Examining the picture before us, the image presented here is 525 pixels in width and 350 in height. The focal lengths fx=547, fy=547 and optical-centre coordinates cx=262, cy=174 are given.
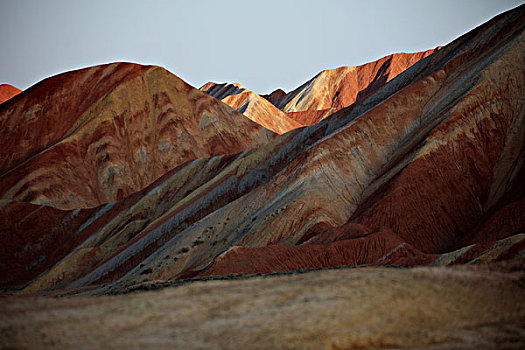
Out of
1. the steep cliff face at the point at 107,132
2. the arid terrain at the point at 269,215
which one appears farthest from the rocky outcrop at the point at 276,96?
the arid terrain at the point at 269,215

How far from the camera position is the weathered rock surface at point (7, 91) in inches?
6747

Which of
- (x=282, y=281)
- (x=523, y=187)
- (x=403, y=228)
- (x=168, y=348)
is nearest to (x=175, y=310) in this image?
(x=168, y=348)

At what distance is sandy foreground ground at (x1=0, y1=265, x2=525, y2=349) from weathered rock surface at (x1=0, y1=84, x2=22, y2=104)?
579 ft

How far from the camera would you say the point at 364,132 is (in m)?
47.0

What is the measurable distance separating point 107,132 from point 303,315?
263ft

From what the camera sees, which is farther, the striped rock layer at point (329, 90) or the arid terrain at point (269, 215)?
the striped rock layer at point (329, 90)

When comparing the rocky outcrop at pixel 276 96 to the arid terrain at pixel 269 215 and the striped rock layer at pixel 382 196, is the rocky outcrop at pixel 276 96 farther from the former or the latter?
the striped rock layer at pixel 382 196

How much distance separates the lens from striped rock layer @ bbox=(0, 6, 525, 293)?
3011cm

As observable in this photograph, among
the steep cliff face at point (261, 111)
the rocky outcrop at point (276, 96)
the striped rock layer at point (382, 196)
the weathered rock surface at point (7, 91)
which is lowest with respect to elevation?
the striped rock layer at point (382, 196)

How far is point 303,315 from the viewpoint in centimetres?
1152

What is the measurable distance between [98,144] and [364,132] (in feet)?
169

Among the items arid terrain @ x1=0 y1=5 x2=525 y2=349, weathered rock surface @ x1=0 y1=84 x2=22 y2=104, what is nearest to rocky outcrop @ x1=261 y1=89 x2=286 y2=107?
arid terrain @ x1=0 y1=5 x2=525 y2=349

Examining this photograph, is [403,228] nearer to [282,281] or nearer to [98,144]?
[282,281]

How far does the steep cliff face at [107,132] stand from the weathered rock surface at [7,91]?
84713 millimetres
